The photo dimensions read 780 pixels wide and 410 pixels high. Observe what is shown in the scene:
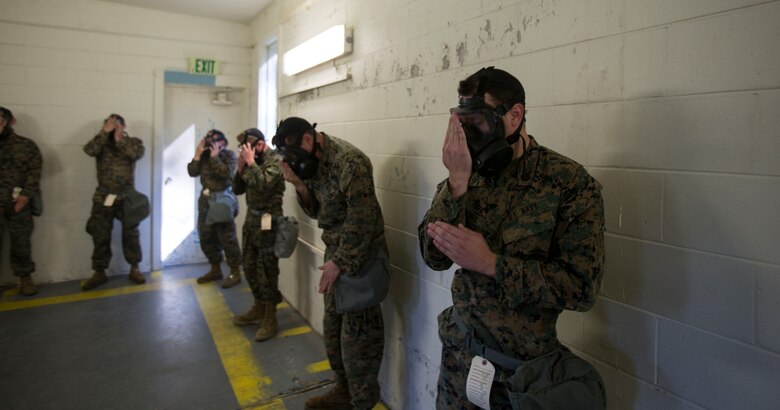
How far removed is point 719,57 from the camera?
119cm

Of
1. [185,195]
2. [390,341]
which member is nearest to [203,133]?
[185,195]

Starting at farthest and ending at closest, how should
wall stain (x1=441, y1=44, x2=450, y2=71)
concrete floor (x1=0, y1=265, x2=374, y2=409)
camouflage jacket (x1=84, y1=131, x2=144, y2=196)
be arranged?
camouflage jacket (x1=84, y1=131, x2=144, y2=196) < concrete floor (x1=0, y1=265, x2=374, y2=409) < wall stain (x1=441, y1=44, x2=450, y2=71)

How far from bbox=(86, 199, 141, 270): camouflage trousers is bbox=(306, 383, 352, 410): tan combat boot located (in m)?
3.40

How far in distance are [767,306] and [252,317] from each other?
364 cm

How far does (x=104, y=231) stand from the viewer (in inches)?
191

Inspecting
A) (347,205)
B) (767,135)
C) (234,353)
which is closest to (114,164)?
(234,353)

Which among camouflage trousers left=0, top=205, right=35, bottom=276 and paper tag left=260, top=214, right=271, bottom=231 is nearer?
paper tag left=260, top=214, right=271, bottom=231

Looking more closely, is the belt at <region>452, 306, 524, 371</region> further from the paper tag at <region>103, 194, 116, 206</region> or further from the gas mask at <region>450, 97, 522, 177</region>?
the paper tag at <region>103, 194, 116, 206</region>

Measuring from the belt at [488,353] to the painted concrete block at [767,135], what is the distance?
80cm

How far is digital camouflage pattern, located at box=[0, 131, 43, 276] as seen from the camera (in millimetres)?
4363

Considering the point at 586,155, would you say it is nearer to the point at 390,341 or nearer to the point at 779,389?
the point at 779,389

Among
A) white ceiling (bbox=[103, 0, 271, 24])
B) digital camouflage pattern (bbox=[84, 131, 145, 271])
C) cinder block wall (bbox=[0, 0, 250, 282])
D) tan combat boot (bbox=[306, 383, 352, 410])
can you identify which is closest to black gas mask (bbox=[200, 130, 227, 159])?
digital camouflage pattern (bbox=[84, 131, 145, 271])

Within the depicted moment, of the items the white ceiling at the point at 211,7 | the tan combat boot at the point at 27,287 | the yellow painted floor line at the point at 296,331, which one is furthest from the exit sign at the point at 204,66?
the yellow painted floor line at the point at 296,331

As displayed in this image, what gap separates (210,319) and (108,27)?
3.55m
